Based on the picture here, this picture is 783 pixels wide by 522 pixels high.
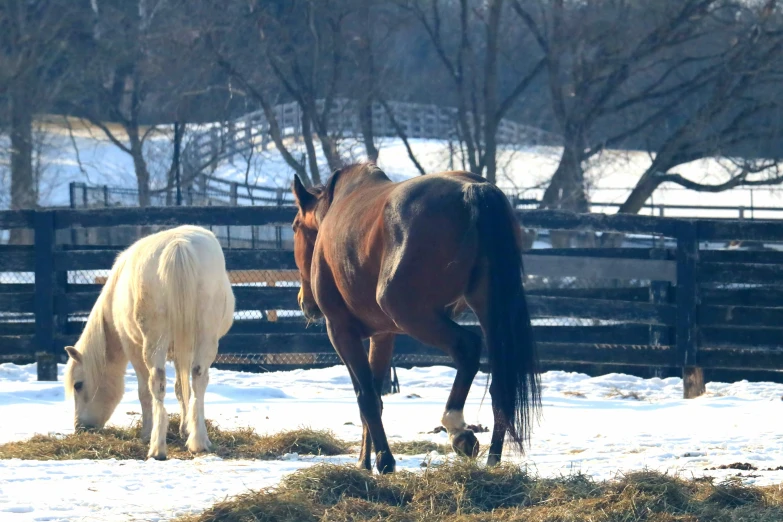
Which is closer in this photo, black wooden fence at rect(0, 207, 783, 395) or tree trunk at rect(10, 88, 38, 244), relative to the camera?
black wooden fence at rect(0, 207, 783, 395)

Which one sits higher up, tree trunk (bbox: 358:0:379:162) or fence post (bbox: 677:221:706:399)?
tree trunk (bbox: 358:0:379:162)

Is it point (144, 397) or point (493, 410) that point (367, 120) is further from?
point (493, 410)

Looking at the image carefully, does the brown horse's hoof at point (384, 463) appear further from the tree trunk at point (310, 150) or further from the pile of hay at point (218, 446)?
the tree trunk at point (310, 150)

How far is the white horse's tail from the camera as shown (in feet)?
19.2

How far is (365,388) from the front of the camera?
5031 millimetres

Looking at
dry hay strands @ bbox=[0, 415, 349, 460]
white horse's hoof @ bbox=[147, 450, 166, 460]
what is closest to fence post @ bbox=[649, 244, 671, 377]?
dry hay strands @ bbox=[0, 415, 349, 460]

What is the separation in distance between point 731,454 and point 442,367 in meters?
4.95

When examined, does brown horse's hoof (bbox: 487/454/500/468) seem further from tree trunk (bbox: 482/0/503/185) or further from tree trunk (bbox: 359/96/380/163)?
tree trunk (bbox: 359/96/380/163)

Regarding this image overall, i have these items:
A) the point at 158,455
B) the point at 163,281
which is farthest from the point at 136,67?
the point at 158,455

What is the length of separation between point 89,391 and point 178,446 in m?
0.94

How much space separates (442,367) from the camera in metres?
10.2

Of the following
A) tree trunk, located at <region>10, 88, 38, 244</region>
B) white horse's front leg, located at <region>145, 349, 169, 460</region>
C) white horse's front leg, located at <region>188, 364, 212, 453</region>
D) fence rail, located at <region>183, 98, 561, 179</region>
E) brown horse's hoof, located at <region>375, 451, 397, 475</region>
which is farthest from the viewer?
tree trunk, located at <region>10, 88, 38, 244</region>

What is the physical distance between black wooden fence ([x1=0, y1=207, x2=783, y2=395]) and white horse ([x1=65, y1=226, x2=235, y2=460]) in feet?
10.3

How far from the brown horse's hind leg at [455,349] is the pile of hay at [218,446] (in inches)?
47.0
